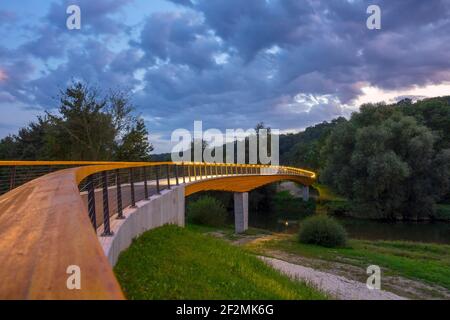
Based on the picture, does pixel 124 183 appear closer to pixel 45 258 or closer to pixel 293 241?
pixel 45 258

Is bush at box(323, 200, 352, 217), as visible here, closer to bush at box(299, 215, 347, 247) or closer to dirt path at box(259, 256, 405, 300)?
bush at box(299, 215, 347, 247)

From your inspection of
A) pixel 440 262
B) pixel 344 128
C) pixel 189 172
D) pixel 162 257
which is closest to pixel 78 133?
pixel 189 172

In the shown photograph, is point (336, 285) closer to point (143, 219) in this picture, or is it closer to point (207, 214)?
point (143, 219)

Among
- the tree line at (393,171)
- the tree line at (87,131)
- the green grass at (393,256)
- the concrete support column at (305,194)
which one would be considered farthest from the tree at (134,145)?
the concrete support column at (305,194)

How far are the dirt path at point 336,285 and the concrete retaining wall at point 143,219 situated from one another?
14.1 ft

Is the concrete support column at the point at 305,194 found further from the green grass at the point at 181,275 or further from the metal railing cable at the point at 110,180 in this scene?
the green grass at the point at 181,275

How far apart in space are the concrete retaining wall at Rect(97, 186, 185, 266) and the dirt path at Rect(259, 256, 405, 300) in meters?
4.31

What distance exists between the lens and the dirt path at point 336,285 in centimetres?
1410

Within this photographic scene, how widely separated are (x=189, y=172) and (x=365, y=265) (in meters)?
10.4

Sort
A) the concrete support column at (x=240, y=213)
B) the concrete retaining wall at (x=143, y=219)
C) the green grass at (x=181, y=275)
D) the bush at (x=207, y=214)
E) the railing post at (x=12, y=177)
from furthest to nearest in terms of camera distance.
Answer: the bush at (x=207, y=214) → the concrete support column at (x=240, y=213) → the railing post at (x=12, y=177) → the concrete retaining wall at (x=143, y=219) → the green grass at (x=181, y=275)

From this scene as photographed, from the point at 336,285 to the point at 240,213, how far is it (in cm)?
2220

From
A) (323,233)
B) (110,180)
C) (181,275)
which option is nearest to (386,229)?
(323,233)

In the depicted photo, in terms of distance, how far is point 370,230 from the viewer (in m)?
43.2

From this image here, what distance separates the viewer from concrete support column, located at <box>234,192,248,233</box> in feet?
119
